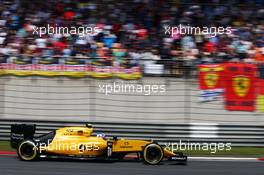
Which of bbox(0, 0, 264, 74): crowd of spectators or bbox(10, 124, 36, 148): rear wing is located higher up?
bbox(0, 0, 264, 74): crowd of spectators

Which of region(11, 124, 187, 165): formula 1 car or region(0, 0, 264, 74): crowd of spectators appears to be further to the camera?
region(0, 0, 264, 74): crowd of spectators

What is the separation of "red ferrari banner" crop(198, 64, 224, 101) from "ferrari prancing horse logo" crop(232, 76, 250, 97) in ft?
1.20

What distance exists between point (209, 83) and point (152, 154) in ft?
13.4

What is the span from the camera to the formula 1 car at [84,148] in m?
12.0

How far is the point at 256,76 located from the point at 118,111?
3759 mm

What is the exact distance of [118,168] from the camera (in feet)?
37.6

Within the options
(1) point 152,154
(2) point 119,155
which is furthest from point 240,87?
(2) point 119,155

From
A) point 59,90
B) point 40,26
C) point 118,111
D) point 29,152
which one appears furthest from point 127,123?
point 40,26

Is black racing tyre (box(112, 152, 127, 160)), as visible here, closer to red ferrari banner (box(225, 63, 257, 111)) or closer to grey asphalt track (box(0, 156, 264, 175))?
grey asphalt track (box(0, 156, 264, 175))

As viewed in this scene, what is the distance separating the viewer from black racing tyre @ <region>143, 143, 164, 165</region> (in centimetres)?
1201

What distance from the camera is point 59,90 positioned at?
1562 centimetres

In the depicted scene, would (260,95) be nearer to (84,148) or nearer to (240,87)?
(240,87)

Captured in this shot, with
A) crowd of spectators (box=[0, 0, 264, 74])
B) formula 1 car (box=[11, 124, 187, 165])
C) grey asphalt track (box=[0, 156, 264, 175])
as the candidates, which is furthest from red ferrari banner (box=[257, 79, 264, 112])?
formula 1 car (box=[11, 124, 187, 165])

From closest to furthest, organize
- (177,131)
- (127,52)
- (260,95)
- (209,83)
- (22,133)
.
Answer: (22,133) < (177,131) < (260,95) < (209,83) < (127,52)
